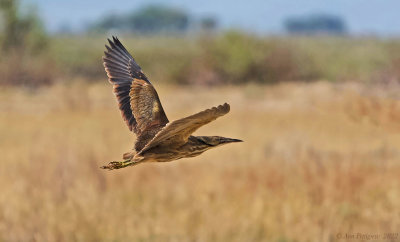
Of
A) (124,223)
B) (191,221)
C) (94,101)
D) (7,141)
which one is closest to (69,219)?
(124,223)

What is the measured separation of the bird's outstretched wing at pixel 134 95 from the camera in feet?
8.22

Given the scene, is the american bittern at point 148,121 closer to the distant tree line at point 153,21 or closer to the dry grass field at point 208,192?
the dry grass field at point 208,192

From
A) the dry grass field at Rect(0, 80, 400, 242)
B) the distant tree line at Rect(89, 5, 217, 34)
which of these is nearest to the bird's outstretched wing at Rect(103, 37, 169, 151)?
the dry grass field at Rect(0, 80, 400, 242)

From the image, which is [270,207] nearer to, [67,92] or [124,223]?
[124,223]

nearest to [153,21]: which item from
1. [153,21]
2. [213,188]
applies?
[153,21]

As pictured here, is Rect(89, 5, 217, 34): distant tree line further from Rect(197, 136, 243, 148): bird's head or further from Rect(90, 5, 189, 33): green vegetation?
Rect(197, 136, 243, 148): bird's head

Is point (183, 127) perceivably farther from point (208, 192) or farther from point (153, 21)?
point (153, 21)

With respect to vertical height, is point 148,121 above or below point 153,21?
below

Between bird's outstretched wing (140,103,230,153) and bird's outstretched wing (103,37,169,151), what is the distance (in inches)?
5.6

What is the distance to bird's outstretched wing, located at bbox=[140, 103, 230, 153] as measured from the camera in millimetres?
1972

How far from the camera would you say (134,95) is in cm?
289

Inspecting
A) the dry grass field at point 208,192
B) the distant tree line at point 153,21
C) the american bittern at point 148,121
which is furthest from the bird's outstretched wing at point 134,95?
the distant tree line at point 153,21

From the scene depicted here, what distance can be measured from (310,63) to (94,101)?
16.9m

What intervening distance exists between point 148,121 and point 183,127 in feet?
1.84
